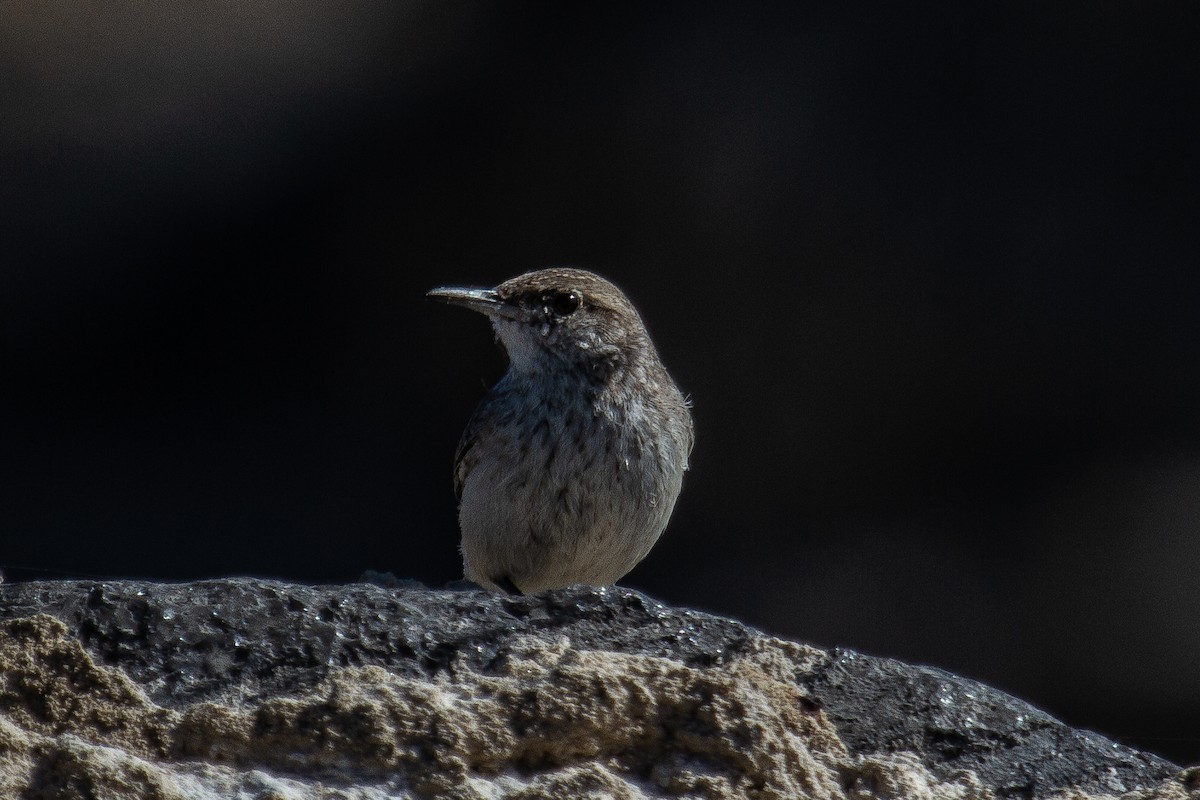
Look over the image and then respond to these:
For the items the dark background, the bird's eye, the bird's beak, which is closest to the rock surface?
the bird's beak

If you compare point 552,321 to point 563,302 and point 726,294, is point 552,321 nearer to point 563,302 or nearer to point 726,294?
point 563,302

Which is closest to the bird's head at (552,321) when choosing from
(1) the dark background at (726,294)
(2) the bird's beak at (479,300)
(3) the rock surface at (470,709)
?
(2) the bird's beak at (479,300)

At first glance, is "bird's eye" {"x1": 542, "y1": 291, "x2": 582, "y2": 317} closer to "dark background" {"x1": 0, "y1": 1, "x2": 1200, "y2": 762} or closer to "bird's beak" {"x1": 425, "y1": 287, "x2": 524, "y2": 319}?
"bird's beak" {"x1": 425, "y1": 287, "x2": 524, "y2": 319}

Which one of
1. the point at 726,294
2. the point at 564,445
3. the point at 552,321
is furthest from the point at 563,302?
the point at 726,294

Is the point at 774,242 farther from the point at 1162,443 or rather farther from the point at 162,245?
the point at 162,245

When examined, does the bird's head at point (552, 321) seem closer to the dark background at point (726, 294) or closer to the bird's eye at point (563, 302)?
the bird's eye at point (563, 302)
